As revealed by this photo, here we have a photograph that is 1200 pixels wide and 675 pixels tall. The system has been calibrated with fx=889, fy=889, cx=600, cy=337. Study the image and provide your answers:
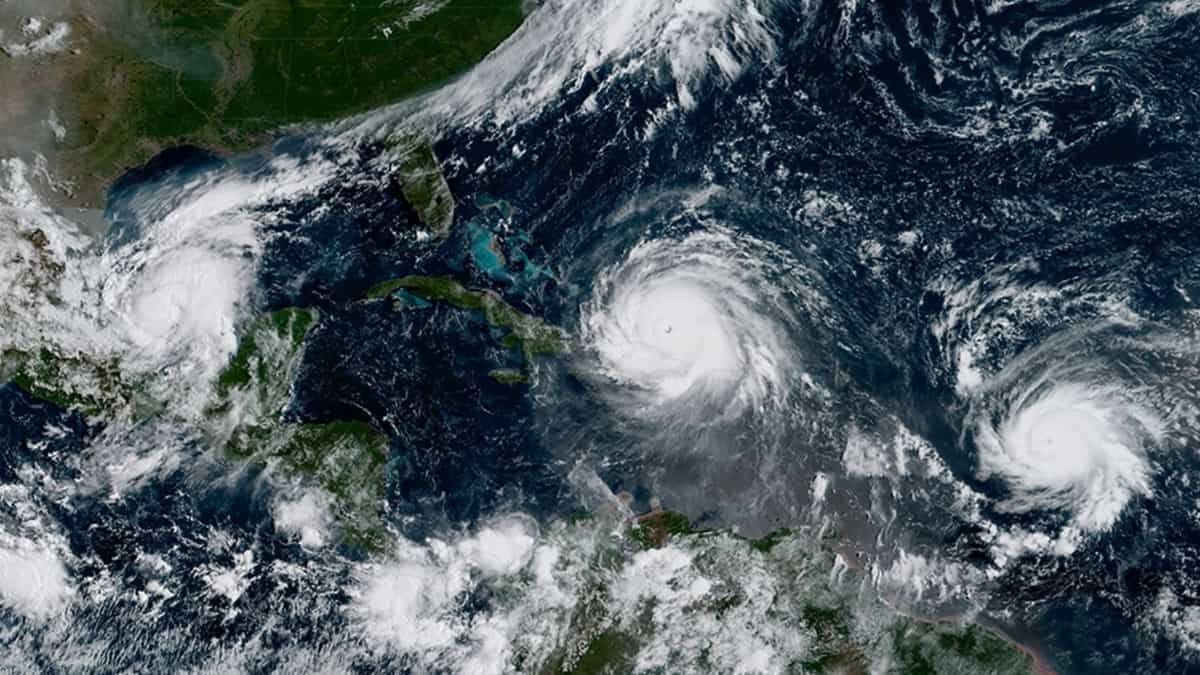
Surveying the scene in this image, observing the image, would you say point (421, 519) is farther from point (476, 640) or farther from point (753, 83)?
point (753, 83)

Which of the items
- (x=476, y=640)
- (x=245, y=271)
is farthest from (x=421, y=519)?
(x=245, y=271)

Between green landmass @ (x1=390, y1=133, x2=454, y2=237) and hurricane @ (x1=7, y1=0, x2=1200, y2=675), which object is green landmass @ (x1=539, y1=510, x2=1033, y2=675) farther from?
green landmass @ (x1=390, y1=133, x2=454, y2=237)

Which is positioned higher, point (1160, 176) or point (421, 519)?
point (1160, 176)

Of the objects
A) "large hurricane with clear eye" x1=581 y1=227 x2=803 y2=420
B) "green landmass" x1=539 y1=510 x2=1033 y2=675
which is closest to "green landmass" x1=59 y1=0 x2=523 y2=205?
"large hurricane with clear eye" x1=581 y1=227 x2=803 y2=420

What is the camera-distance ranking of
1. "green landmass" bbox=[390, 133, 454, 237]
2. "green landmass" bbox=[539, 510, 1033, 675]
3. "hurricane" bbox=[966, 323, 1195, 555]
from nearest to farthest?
"hurricane" bbox=[966, 323, 1195, 555] < "green landmass" bbox=[539, 510, 1033, 675] < "green landmass" bbox=[390, 133, 454, 237]

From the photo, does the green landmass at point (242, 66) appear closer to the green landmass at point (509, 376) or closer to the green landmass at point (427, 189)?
the green landmass at point (427, 189)

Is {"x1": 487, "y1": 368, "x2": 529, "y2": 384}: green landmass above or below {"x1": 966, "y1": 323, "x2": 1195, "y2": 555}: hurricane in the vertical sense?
below
